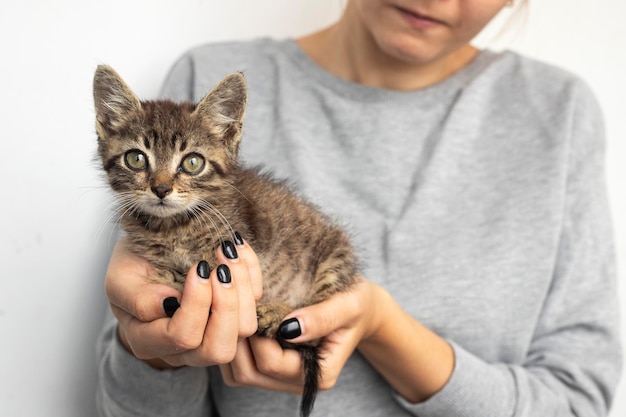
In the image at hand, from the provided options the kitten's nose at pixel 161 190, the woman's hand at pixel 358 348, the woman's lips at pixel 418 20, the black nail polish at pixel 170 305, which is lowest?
the woman's hand at pixel 358 348

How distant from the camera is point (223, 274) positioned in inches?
45.4

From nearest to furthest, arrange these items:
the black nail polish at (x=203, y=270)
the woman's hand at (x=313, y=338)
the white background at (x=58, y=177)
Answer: the black nail polish at (x=203, y=270) → the woman's hand at (x=313, y=338) → the white background at (x=58, y=177)

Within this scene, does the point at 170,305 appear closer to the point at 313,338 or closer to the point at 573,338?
the point at 313,338

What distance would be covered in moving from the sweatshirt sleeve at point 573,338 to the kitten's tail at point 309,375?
0.49 m

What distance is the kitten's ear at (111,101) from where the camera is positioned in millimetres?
1190

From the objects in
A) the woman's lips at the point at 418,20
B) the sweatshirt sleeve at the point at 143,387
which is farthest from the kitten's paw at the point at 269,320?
the woman's lips at the point at 418,20

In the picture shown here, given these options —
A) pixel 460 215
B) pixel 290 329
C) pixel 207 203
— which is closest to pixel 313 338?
pixel 290 329

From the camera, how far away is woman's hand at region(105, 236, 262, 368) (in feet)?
3.74

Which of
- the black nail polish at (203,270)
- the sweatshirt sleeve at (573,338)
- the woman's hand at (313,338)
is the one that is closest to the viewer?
the black nail polish at (203,270)

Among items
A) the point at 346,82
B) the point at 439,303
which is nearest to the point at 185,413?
the point at 439,303

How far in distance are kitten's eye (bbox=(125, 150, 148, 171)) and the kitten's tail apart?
1.53 feet

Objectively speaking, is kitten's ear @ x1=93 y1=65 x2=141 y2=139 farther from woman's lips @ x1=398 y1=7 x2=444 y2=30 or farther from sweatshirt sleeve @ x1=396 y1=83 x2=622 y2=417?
sweatshirt sleeve @ x1=396 y1=83 x2=622 y2=417

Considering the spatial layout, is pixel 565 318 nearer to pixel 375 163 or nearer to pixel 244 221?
pixel 375 163

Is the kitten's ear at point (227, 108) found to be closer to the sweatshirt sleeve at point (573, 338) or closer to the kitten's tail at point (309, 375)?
the kitten's tail at point (309, 375)
